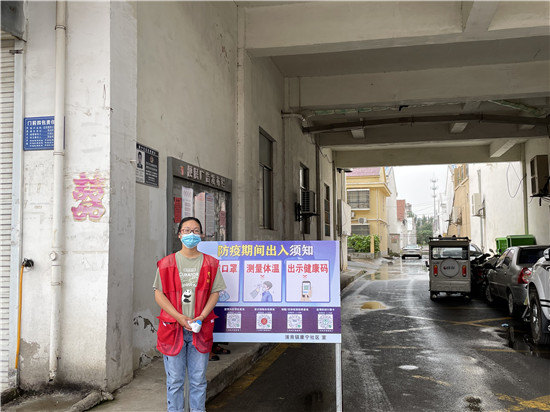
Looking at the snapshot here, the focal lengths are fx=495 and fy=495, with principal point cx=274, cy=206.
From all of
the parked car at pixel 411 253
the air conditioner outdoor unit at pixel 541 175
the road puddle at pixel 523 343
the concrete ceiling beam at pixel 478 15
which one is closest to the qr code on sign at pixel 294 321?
the road puddle at pixel 523 343

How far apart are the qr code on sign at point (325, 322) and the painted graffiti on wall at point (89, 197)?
244 cm

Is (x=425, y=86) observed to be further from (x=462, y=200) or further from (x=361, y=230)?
(x=361, y=230)

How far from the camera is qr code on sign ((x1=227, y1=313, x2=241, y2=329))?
4695 millimetres

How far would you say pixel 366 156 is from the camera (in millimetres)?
24062

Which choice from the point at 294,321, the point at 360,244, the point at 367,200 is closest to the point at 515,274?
the point at 294,321

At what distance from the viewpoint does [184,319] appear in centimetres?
409

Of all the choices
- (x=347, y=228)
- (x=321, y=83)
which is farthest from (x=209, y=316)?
(x=347, y=228)

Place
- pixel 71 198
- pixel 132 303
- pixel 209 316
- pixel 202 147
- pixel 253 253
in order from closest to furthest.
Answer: pixel 209 316 < pixel 253 253 < pixel 71 198 < pixel 132 303 < pixel 202 147

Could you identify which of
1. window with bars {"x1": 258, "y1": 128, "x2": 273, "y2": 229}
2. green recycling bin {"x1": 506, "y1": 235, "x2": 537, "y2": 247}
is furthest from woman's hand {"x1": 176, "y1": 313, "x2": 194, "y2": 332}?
green recycling bin {"x1": 506, "y1": 235, "x2": 537, "y2": 247}

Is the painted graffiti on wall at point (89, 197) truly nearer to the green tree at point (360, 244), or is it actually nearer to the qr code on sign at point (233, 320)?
the qr code on sign at point (233, 320)

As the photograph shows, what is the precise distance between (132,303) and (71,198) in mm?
1328

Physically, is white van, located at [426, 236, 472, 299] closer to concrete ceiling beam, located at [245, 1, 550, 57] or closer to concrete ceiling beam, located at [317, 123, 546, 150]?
concrete ceiling beam, located at [317, 123, 546, 150]

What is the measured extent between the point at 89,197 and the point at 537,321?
724 centimetres

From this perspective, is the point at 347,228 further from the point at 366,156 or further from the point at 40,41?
the point at 40,41
